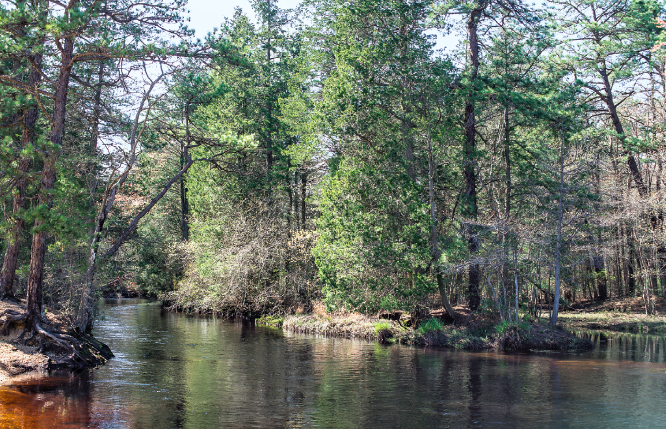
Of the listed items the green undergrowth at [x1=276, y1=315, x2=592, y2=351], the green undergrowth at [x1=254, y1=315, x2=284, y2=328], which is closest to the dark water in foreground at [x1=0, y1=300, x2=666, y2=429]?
the green undergrowth at [x1=276, y1=315, x2=592, y2=351]

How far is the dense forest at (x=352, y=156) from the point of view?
14484 millimetres

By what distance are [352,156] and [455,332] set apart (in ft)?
28.5

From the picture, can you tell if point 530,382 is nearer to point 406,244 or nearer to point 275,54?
point 406,244

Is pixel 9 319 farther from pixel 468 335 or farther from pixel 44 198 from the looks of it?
pixel 468 335

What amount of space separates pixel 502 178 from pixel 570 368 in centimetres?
988

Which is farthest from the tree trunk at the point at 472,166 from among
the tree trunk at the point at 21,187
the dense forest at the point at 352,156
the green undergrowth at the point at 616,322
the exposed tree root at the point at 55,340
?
the tree trunk at the point at 21,187

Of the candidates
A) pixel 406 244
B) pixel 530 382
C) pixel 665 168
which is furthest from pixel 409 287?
pixel 665 168

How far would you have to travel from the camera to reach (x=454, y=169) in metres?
25.2

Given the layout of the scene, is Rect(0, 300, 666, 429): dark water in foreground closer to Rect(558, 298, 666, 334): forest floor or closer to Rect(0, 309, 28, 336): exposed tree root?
Rect(0, 309, 28, 336): exposed tree root

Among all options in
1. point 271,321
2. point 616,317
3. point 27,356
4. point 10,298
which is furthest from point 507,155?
point 10,298

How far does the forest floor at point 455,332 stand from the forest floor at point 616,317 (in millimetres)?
3941

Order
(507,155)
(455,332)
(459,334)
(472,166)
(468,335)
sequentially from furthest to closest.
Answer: (507,155), (472,166), (455,332), (459,334), (468,335)

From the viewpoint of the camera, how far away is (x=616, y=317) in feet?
92.6

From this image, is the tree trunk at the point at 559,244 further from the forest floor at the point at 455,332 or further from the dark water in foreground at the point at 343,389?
the dark water in foreground at the point at 343,389
